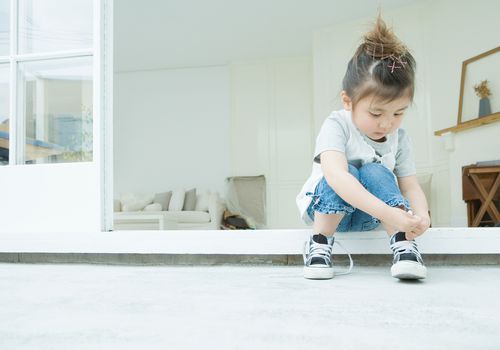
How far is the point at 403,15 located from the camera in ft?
17.5

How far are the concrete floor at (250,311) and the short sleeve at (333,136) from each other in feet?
1.30

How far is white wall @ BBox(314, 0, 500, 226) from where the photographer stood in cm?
450

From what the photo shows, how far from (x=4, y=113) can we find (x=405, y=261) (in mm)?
1763

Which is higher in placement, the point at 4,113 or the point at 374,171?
the point at 4,113

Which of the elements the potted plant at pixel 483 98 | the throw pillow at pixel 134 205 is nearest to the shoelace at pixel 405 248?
the potted plant at pixel 483 98

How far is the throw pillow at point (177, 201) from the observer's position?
6406 mm

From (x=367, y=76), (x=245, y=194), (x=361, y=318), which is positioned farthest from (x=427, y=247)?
(x=245, y=194)

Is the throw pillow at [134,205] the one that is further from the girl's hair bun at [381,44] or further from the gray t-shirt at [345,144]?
the girl's hair bun at [381,44]

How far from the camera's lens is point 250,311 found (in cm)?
98

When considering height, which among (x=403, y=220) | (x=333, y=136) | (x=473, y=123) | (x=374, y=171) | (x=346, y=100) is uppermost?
(x=473, y=123)

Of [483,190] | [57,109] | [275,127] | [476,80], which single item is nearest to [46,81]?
[57,109]

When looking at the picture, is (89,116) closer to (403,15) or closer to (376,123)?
(376,123)

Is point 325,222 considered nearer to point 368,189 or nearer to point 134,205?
point 368,189

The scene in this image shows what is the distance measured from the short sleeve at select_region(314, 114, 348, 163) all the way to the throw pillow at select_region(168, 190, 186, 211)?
16.4ft
